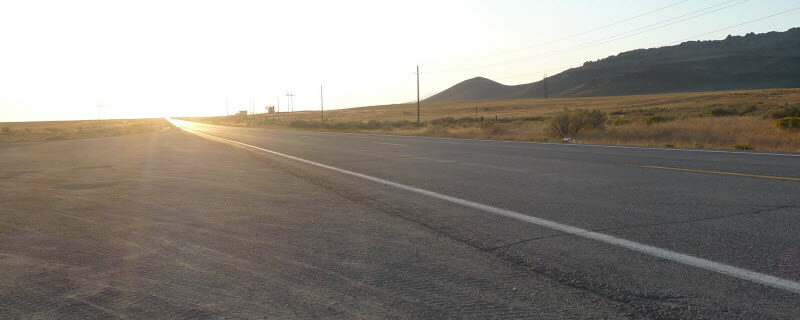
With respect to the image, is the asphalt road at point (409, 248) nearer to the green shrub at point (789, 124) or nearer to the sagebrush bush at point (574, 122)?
the green shrub at point (789, 124)

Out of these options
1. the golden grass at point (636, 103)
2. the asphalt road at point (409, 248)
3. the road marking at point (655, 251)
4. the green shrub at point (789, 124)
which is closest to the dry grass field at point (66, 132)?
the golden grass at point (636, 103)

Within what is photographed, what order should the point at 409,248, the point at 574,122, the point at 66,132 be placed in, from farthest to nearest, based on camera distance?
the point at 66,132 → the point at 574,122 → the point at 409,248

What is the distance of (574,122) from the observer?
26156 millimetres

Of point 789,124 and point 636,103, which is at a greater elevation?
point 636,103

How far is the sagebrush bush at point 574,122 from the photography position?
2603cm

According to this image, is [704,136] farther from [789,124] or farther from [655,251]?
[655,251]

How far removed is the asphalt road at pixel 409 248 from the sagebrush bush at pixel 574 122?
657 inches

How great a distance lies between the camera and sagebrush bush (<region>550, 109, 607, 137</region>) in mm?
26031

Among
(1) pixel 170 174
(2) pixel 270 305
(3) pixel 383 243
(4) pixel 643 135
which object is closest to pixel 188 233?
(3) pixel 383 243

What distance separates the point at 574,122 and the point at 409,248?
2327cm

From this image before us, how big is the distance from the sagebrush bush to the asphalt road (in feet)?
54.8

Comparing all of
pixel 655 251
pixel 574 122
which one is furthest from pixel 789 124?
pixel 655 251

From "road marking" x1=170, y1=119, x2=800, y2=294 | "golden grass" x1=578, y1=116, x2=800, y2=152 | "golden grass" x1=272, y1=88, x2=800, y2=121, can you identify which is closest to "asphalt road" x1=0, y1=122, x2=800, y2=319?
A: "road marking" x1=170, y1=119, x2=800, y2=294

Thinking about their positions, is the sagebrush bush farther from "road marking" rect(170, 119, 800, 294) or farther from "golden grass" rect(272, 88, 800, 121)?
"golden grass" rect(272, 88, 800, 121)
